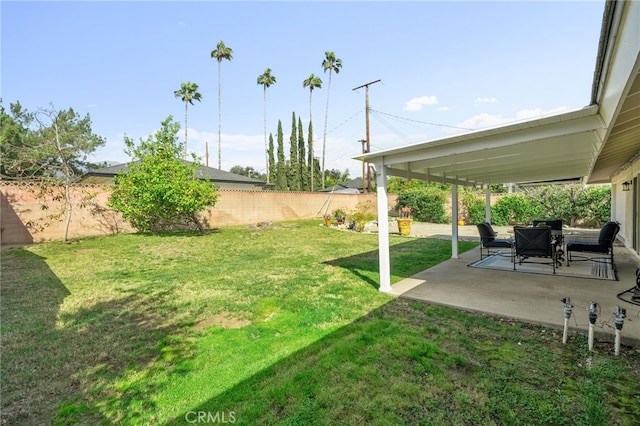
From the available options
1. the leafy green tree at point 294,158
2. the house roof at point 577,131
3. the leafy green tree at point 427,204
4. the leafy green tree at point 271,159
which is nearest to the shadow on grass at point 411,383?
the house roof at point 577,131

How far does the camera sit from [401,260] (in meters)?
8.45

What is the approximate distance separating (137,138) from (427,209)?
18.4 meters

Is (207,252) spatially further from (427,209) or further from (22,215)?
(427,209)

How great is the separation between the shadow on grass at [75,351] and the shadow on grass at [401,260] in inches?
157

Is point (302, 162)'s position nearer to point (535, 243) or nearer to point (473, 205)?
point (473, 205)

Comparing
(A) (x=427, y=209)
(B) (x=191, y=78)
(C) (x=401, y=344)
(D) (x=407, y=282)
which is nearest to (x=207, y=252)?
(D) (x=407, y=282)

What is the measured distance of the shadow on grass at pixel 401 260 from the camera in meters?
6.87

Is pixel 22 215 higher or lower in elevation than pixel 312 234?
higher

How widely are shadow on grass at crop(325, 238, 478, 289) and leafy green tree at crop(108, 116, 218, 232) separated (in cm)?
753

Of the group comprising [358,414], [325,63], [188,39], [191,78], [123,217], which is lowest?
[358,414]

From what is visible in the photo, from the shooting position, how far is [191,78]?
30641 millimetres

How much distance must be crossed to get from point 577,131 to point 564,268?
4.73 m

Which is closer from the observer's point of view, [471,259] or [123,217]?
[471,259]

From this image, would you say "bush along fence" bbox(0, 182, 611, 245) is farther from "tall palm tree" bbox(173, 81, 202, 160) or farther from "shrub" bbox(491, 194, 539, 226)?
"tall palm tree" bbox(173, 81, 202, 160)
